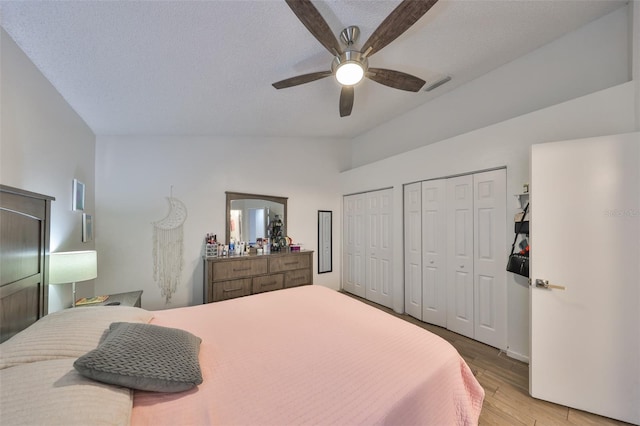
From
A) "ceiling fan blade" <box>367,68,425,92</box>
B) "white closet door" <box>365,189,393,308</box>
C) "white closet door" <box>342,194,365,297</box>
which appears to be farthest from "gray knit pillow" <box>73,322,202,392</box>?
"white closet door" <box>342,194,365,297</box>

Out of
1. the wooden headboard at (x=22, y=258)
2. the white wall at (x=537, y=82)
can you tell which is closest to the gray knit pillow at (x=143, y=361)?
the wooden headboard at (x=22, y=258)

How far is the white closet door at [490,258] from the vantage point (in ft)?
7.79

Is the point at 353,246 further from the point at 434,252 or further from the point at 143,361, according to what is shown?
the point at 143,361

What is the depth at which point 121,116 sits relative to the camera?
244 cm

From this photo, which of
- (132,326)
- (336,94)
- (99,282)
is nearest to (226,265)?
(99,282)

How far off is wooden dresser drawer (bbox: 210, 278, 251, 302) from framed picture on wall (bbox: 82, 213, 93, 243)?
136cm

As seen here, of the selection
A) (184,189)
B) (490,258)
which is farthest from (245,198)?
(490,258)

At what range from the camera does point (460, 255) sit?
107 inches

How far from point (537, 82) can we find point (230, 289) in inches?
162

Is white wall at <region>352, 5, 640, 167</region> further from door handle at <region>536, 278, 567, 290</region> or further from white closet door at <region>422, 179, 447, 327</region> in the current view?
door handle at <region>536, 278, 567, 290</region>

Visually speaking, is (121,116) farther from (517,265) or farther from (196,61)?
(517,265)

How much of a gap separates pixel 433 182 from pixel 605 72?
160 cm

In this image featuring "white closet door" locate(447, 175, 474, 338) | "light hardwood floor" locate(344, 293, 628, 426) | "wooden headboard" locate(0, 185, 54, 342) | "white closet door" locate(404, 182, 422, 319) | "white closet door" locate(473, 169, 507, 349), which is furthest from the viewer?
"white closet door" locate(404, 182, 422, 319)

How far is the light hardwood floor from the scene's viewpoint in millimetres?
1567
